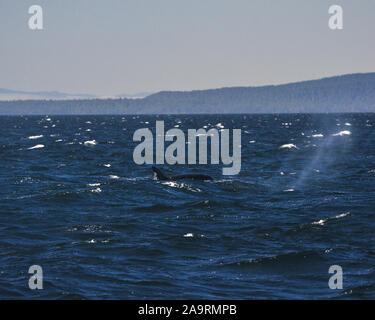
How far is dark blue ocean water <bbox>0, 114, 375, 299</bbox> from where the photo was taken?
523 inches

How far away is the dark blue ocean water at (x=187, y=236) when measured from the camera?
13297mm

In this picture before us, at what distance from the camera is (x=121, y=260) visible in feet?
50.0

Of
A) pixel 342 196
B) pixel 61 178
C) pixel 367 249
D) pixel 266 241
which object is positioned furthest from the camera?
pixel 61 178

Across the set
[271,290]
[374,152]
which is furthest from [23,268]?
[374,152]

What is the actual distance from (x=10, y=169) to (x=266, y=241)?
23.4 m

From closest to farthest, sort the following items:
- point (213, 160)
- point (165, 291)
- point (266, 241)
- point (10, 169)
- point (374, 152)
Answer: point (165, 291)
point (266, 241)
point (10, 169)
point (213, 160)
point (374, 152)

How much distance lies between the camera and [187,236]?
59.1ft

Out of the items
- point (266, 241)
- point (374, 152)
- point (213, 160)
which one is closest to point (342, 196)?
point (266, 241)

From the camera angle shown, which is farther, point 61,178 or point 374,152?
point 374,152
